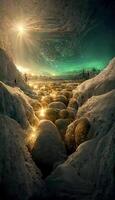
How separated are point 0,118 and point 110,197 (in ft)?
9.99

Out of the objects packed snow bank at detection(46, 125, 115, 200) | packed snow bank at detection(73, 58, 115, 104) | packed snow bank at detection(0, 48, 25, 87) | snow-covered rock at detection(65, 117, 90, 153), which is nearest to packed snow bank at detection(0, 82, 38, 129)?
snow-covered rock at detection(65, 117, 90, 153)

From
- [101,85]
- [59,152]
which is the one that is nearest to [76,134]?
[59,152]

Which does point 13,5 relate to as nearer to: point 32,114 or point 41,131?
→ point 32,114

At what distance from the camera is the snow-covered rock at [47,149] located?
726cm

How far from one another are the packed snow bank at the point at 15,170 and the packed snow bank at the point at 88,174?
430 millimetres

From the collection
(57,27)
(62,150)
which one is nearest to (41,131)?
(62,150)

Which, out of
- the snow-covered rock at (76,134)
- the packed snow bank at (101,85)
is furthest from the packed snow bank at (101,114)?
the packed snow bank at (101,85)

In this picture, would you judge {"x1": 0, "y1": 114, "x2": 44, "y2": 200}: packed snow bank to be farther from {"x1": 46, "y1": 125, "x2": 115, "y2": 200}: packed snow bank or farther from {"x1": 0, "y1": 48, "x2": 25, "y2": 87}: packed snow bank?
{"x1": 0, "y1": 48, "x2": 25, "y2": 87}: packed snow bank

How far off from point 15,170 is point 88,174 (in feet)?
5.25

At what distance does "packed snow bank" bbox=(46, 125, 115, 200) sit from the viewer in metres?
5.74

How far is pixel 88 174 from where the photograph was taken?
6.34 metres

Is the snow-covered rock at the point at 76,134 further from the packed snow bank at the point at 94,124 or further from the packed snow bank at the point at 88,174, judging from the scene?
the packed snow bank at the point at 88,174

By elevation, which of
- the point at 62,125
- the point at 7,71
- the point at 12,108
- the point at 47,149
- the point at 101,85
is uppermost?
the point at 7,71

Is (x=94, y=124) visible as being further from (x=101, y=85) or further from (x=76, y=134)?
(x=101, y=85)
